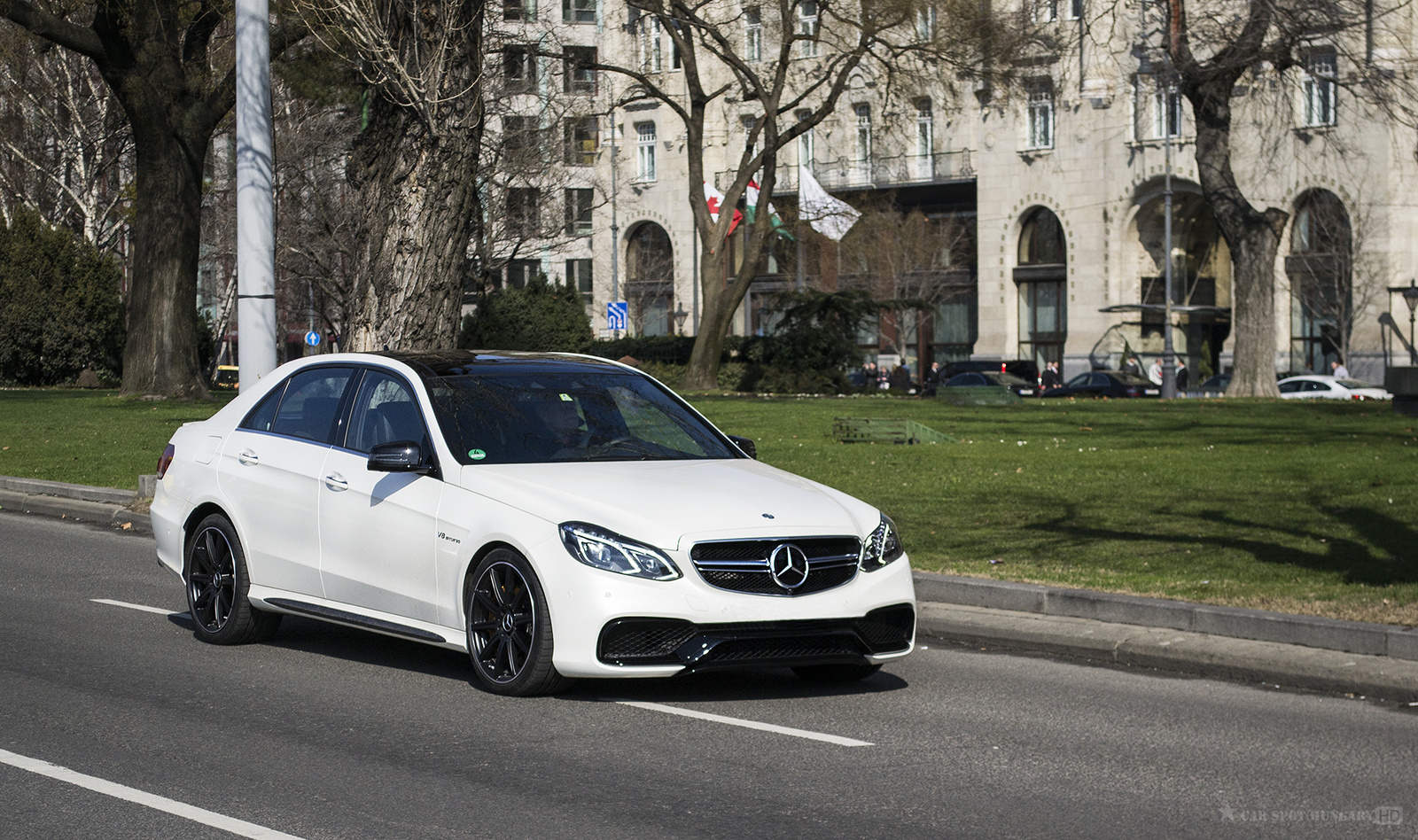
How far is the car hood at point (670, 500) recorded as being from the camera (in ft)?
23.3

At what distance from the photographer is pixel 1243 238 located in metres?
34.0

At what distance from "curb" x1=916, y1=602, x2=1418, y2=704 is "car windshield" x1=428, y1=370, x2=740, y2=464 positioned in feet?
6.41

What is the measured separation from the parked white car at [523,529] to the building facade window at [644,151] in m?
65.2

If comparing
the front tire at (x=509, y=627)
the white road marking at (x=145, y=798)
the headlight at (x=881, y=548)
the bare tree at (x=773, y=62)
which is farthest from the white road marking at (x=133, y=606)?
the bare tree at (x=773, y=62)

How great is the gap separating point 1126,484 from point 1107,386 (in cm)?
3497

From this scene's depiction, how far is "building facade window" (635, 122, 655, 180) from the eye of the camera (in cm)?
7356

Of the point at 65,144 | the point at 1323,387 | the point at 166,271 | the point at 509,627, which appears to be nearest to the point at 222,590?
the point at 509,627

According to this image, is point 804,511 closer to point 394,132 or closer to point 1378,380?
point 394,132

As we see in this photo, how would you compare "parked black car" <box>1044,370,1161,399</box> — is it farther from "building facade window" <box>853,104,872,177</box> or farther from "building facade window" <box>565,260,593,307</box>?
"building facade window" <box>565,260,593,307</box>

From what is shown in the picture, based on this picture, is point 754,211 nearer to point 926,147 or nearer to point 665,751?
point 926,147

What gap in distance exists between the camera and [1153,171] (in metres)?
57.8

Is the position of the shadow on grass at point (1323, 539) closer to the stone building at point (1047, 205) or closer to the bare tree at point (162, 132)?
the bare tree at point (162, 132)

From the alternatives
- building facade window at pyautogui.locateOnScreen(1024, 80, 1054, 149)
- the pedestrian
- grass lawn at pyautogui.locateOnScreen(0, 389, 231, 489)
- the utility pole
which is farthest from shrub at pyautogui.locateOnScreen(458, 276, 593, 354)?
the utility pole

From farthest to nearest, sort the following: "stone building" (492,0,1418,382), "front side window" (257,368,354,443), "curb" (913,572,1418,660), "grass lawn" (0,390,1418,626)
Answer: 1. "stone building" (492,0,1418,382)
2. "grass lawn" (0,390,1418,626)
3. "front side window" (257,368,354,443)
4. "curb" (913,572,1418,660)
